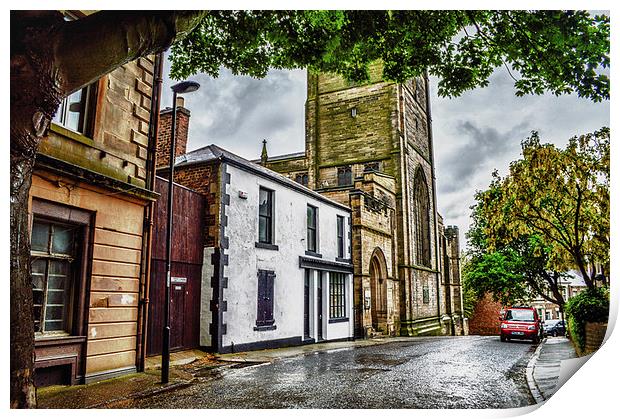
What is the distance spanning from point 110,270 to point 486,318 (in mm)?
26863

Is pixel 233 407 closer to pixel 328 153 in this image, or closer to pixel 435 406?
pixel 435 406

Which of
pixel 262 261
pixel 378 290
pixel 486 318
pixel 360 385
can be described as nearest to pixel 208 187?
pixel 262 261

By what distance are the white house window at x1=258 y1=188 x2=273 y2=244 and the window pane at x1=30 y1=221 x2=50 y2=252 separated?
6.52 metres

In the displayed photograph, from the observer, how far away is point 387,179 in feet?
74.1

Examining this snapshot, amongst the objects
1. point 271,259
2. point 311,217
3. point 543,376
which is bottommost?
point 543,376

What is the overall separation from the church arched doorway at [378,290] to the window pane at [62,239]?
46.9 feet

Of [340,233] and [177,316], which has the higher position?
[340,233]

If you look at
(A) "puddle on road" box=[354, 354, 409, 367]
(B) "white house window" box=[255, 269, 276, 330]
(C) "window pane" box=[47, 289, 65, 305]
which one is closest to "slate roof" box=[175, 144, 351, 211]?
(B) "white house window" box=[255, 269, 276, 330]

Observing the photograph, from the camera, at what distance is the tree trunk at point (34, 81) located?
12.3 feet

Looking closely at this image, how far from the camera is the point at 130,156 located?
7.41 m

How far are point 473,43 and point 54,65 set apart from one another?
5323mm

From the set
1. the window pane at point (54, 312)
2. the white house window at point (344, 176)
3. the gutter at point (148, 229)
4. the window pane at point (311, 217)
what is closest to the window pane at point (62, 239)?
the window pane at point (54, 312)

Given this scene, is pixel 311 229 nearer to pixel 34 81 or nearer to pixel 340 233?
pixel 340 233

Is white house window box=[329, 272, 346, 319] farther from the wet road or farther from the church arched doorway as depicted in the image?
the wet road
